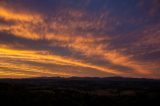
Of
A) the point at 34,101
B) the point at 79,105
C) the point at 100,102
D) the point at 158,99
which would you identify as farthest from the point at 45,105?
the point at 158,99

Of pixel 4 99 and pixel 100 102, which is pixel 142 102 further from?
pixel 4 99

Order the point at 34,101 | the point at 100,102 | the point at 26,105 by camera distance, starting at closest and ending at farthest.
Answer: the point at 26,105 → the point at 34,101 → the point at 100,102

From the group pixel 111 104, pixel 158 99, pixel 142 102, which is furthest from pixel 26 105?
pixel 158 99

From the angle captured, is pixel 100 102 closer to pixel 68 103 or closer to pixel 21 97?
pixel 68 103

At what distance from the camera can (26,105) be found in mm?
39938

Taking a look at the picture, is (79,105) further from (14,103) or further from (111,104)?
(14,103)

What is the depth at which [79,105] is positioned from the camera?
42.2 meters

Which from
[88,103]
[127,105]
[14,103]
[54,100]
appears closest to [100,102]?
[88,103]

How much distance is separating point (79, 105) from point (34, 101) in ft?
25.8

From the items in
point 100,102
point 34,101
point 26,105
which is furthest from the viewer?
point 100,102

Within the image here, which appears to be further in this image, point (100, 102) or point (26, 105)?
point (100, 102)

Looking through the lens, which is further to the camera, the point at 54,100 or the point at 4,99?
the point at 54,100

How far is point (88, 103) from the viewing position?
148 ft

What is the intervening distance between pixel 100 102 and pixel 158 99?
10.6m
